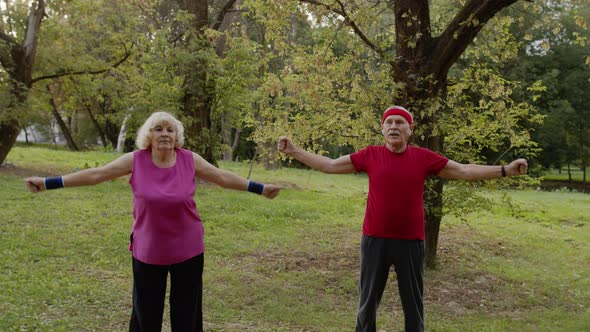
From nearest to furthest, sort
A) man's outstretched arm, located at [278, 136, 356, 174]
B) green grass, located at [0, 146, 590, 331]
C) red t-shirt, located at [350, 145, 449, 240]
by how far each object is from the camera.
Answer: red t-shirt, located at [350, 145, 449, 240] < man's outstretched arm, located at [278, 136, 356, 174] < green grass, located at [0, 146, 590, 331]

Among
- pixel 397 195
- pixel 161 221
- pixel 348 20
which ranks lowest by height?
pixel 161 221

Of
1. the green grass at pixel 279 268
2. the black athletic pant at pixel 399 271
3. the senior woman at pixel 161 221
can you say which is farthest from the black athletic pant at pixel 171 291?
the green grass at pixel 279 268

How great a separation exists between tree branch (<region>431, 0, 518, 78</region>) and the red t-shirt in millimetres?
3517

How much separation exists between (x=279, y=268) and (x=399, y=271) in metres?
→ 4.36

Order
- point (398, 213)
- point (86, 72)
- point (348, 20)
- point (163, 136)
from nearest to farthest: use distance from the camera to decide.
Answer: point (163, 136) < point (398, 213) < point (348, 20) < point (86, 72)

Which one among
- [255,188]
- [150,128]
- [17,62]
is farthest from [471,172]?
[17,62]

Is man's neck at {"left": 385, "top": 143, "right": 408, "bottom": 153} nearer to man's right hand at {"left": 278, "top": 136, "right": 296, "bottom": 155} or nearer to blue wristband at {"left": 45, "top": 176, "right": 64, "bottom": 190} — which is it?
man's right hand at {"left": 278, "top": 136, "right": 296, "bottom": 155}

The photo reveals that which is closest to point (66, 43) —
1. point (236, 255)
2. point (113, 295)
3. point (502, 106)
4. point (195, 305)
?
point (236, 255)

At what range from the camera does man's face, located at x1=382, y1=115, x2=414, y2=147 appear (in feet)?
14.5

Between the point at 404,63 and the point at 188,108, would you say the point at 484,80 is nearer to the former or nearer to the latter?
the point at 404,63

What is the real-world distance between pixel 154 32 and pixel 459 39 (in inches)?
410

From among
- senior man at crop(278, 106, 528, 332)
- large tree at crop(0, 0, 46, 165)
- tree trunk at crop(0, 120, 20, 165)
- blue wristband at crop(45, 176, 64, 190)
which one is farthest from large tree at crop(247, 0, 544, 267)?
tree trunk at crop(0, 120, 20, 165)

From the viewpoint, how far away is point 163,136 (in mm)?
4012

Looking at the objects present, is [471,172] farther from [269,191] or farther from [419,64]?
[419,64]
